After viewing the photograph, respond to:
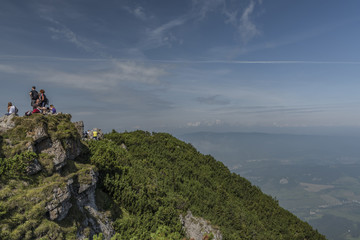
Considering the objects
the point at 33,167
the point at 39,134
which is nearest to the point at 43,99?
the point at 39,134

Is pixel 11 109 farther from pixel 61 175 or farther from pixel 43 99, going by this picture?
pixel 61 175

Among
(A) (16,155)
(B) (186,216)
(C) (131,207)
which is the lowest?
(B) (186,216)

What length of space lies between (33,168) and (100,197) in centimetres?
656

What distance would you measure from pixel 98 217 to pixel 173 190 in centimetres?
1349

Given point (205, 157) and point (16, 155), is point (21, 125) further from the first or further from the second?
point (205, 157)

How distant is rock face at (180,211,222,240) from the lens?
863 inches

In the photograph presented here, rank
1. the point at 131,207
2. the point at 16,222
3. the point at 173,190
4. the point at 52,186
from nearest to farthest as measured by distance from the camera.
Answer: the point at 16,222, the point at 52,186, the point at 131,207, the point at 173,190

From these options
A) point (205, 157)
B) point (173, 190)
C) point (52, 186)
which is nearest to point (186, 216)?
point (173, 190)

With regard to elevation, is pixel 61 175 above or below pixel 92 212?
above

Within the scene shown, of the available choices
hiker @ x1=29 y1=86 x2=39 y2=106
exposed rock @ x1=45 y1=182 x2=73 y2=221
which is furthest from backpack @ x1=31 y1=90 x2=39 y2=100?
exposed rock @ x1=45 y1=182 x2=73 y2=221

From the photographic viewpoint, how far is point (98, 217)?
15.8 metres

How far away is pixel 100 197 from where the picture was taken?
59.4 ft

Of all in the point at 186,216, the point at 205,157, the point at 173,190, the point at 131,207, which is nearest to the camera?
the point at 131,207

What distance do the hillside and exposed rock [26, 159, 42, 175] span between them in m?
0.06
